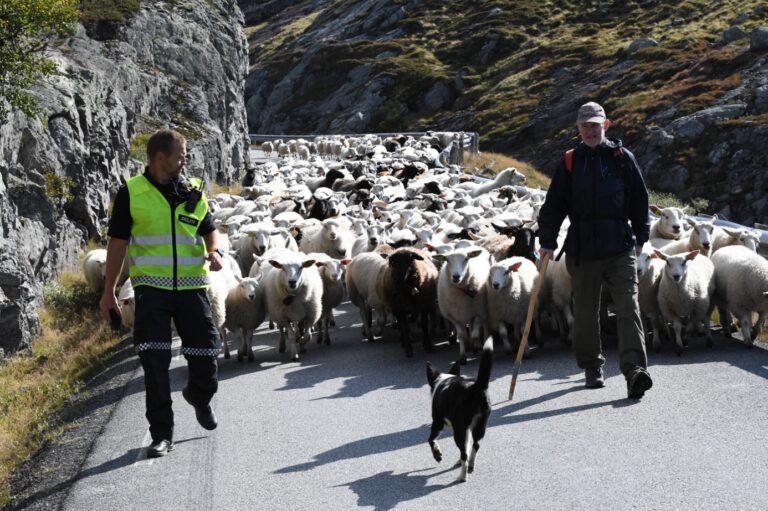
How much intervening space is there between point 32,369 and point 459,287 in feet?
19.8

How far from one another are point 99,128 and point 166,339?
15.5 meters

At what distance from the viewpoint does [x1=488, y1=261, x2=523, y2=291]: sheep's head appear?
11.0m

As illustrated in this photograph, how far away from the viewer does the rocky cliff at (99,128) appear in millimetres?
15469

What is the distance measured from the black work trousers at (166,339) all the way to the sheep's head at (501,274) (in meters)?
4.47

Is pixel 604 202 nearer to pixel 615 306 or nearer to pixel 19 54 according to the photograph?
pixel 615 306

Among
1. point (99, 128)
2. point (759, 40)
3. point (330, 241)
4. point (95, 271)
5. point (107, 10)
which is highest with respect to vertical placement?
point (107, 10)

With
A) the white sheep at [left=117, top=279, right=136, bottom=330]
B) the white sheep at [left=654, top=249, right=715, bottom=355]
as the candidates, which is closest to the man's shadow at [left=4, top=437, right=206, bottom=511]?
the white sheep at [left=117, top=279, right=136, bottom=330]

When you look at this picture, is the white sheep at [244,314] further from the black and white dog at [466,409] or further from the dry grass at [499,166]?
the dry grass at [499,166]

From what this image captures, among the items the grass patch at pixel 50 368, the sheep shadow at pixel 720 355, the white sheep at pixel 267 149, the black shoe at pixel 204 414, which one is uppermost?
the white sheep at pixel 267 149

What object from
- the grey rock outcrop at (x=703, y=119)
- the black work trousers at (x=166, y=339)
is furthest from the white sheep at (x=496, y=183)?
the grey rock outcrop at (x=703, y=119)

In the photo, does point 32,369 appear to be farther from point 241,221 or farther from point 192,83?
point 192,83

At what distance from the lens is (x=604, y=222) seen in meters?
8.20

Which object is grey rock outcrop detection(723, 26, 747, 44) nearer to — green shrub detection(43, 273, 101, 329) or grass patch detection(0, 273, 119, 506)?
grass patch detection(0, 273, 119, 506)

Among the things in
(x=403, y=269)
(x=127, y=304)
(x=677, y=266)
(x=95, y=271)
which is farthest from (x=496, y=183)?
(x=677, y=266)
